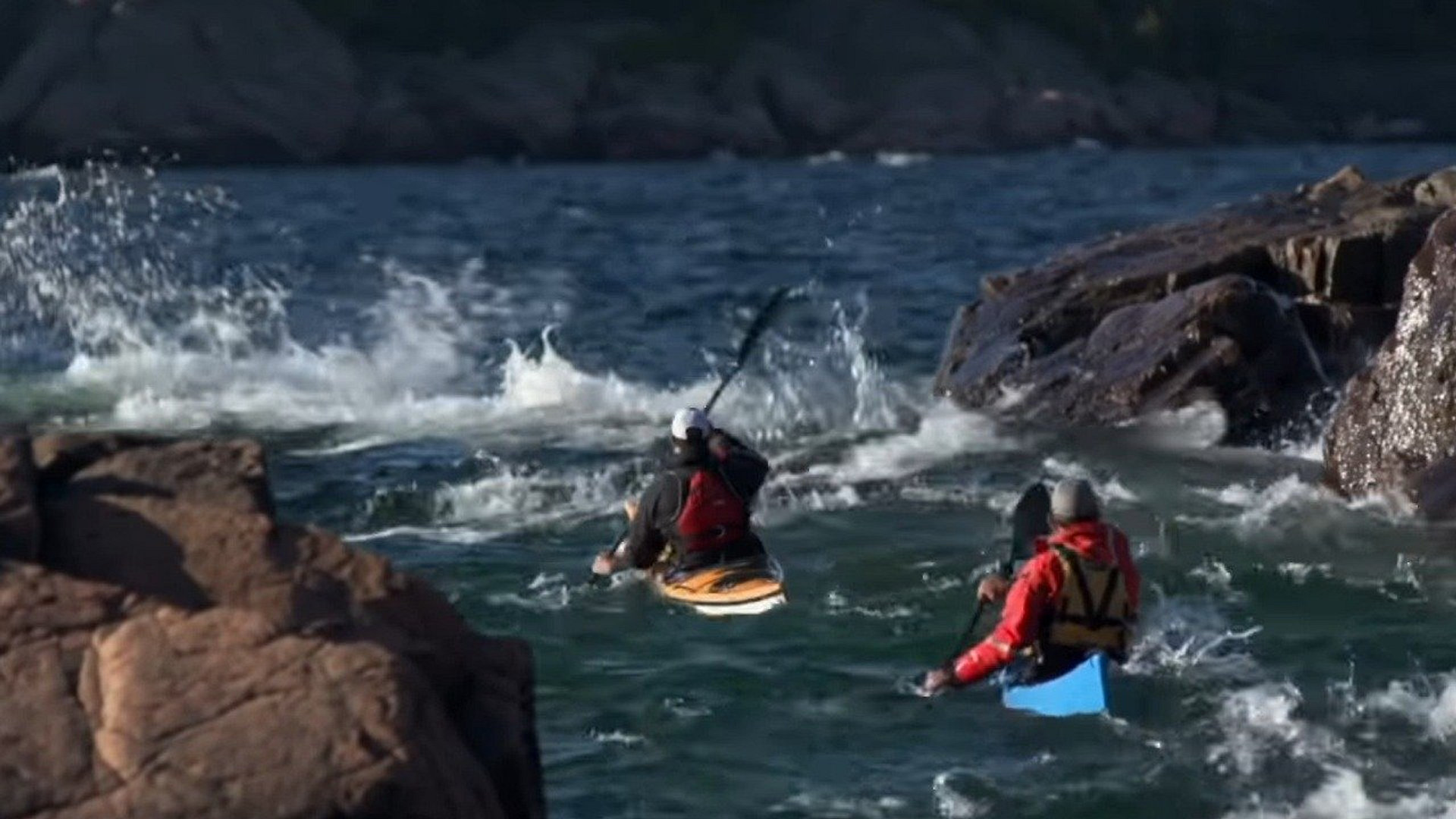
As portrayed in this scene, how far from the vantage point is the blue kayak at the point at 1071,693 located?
37.9 ft

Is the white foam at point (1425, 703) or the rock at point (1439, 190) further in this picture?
the rock at point (1439, 190)

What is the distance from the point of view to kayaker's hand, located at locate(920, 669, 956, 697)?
12.1 m

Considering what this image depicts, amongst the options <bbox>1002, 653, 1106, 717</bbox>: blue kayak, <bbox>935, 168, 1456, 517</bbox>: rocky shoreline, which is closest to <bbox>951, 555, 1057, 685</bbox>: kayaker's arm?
<bbox>1002, 653, 1106, 717</bbox>: blue kayak

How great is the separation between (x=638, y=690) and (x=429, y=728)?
17.0 feet

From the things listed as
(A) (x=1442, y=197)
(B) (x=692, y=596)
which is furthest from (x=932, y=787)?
(A) (x=1442, y=197)

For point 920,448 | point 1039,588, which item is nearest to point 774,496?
point 920,448

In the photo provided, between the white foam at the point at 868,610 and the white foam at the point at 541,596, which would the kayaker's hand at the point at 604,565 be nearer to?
the white foam at the point at 541,596

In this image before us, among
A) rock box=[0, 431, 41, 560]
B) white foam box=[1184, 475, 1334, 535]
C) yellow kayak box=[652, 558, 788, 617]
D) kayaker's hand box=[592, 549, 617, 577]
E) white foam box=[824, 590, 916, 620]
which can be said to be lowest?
white foam box=[824, 590, 916, 620]

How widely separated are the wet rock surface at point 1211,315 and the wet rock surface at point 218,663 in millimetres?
11688

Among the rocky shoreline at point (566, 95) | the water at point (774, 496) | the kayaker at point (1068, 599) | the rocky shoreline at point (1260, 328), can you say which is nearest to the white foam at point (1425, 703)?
the water at point (774, 496)

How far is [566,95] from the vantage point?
6975cm

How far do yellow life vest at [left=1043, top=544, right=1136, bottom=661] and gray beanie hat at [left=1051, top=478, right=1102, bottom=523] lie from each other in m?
0.13

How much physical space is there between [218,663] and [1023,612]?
4906 mm

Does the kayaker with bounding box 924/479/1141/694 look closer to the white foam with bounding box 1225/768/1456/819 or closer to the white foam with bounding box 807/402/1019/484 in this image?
the white foam with bounding box 1225/768/1456/819
